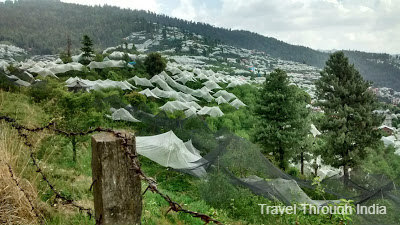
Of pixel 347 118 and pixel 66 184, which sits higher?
pixel 66 184

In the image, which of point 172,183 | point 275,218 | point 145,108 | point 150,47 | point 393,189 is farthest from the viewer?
point 150,47

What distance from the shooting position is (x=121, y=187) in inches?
74.1

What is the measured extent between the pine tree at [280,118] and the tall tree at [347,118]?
231 centimetres

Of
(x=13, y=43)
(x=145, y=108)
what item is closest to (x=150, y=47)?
(x=13, y=43)

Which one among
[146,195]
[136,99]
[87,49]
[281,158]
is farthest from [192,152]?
[87,49]

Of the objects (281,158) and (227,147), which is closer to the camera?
(227,147)

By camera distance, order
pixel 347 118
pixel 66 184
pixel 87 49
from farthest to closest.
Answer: pixel 87 49
pixel 347 118
pixel 66 184

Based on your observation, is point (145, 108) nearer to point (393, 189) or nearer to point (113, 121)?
point (113, 121)

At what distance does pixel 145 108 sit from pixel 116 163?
28.2 metres

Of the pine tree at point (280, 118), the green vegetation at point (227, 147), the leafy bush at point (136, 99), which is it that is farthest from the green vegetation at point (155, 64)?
the pine tree at point (280, 118)

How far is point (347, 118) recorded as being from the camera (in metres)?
21.7

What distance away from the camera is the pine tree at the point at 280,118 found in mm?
20703

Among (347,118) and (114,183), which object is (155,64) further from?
(114,183)

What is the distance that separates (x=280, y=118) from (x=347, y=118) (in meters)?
5.39
